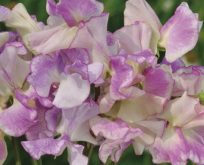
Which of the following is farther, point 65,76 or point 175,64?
point 175,64

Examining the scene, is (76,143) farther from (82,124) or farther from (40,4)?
(40,4)

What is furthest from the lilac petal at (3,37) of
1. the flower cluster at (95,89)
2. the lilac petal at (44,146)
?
the lilac petal at (44,146)

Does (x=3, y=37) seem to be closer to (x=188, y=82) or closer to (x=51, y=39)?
(x=51, y=39)

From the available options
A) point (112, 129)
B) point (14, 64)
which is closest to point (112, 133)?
point (112, 129)

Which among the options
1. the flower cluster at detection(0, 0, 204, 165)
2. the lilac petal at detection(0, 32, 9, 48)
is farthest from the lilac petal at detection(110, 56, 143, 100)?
the lilac petal at detection(0, 32, 9, 48)

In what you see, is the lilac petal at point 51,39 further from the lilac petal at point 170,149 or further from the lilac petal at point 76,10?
the lilac petal at point 170,149
